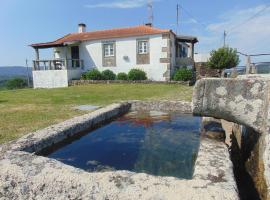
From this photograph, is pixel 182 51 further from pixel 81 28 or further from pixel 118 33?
pixel 81 28

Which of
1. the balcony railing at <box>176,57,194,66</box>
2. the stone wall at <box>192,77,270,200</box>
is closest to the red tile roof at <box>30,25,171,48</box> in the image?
the balcony railing at <box>176,57,194,66</box>

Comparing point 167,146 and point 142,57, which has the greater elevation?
point 142,57

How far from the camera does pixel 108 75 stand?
22.0m

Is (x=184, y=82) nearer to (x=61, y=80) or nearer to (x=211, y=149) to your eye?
(x=61, y=80)

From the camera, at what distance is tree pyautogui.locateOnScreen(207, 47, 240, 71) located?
24625 millimetres

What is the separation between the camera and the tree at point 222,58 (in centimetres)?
2462

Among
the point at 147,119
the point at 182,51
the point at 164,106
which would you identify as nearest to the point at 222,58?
the point at 182,51

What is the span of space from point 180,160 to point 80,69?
2267cm

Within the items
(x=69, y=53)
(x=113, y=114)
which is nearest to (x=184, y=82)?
(x=69, y=53)

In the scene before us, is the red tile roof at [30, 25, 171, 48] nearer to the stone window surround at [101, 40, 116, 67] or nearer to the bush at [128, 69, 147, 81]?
the stone window surround at [101, 40, 116, 67]

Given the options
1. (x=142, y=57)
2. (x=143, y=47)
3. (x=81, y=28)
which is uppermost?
(x=81, y=28)

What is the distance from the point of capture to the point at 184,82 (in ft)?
64.4

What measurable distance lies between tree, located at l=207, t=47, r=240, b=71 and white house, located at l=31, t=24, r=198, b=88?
2563mm

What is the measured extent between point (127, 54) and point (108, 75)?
2.67 meters
